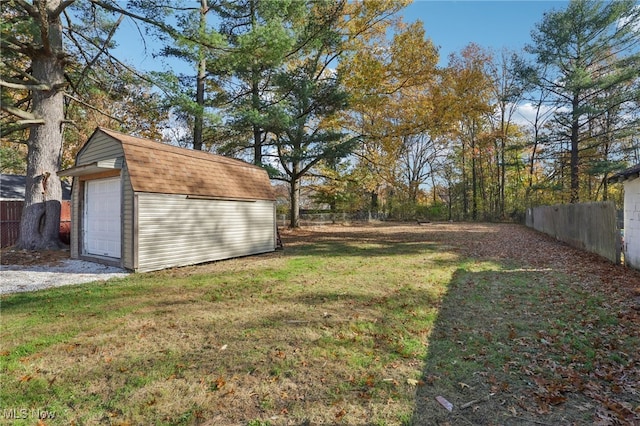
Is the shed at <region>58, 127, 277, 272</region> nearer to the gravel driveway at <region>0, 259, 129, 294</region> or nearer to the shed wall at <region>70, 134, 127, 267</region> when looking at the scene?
the shed wall at <region>70, 134, 127, 267</region>

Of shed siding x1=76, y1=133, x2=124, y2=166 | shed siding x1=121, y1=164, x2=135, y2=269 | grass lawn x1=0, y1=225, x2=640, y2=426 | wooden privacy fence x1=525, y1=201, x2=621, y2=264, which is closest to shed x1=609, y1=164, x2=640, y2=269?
wooden privacy fence x1=525, y1=201, x2=621, y2=264

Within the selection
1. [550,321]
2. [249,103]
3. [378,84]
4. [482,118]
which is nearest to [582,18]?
[482,118]

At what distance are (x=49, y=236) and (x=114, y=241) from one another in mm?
3466

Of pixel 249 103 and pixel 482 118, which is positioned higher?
pixel 482 118

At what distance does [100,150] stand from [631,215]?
13.2 m

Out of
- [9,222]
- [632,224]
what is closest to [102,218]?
[9,222]

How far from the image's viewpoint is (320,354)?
11.2ft

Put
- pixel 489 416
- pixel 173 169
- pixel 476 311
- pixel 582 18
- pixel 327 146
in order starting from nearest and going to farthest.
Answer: pixel 489 416 → pixel 476 311 → pixel 173 169 → pixel 327 146 → pixel 582 18

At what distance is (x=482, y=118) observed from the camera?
1146 inches

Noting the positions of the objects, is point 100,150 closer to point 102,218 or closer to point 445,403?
point 102,218

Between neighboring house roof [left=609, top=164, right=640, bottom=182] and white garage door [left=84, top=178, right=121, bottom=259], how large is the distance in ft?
39.2

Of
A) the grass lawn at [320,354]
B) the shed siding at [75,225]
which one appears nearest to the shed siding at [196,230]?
the grass lawn at [320,354]

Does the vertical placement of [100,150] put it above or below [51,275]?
above

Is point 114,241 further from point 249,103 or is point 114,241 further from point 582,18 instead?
point 582,18
